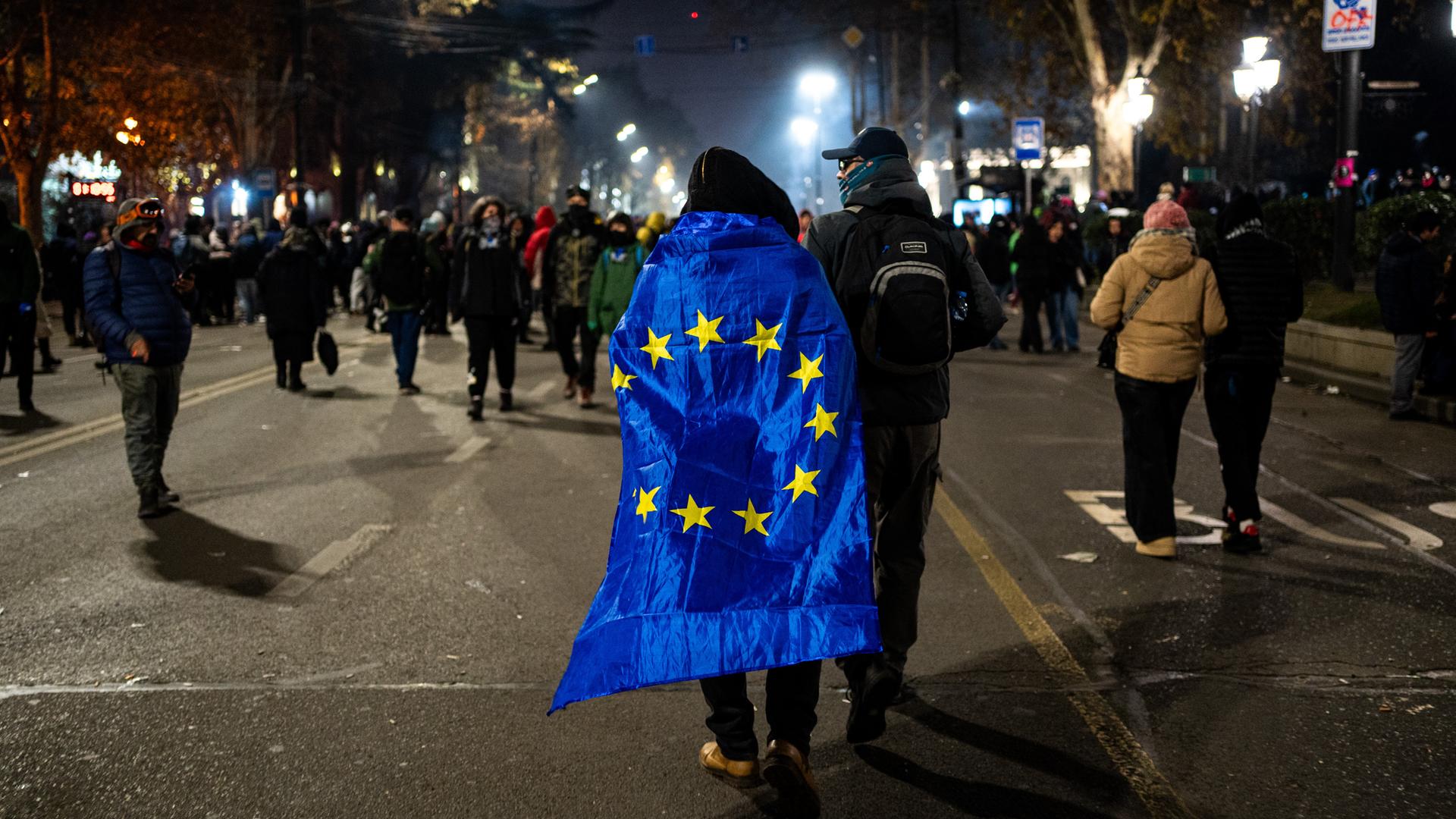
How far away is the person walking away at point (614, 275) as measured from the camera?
13.1 m

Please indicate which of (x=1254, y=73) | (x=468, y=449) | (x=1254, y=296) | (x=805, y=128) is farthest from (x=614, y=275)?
(x=805, y=128)

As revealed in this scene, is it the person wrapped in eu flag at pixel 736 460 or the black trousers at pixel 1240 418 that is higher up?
the person wrapped in eu flag at pixel 736 460

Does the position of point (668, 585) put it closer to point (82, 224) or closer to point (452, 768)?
point (452, 768)

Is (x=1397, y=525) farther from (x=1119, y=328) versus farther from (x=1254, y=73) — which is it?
(x=1254, y=73)

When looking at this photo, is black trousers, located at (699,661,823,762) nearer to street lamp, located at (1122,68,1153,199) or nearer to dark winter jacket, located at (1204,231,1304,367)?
dark winter jacket, located at (1204,231,1304,367)

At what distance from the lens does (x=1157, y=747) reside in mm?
4738

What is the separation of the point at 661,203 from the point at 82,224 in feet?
491

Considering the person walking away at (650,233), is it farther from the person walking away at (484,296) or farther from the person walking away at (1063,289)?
the person walking away at (1063,289)

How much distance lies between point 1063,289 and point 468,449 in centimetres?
1142

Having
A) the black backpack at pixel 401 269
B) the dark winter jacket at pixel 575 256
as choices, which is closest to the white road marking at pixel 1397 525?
the dark winter jacket at pixel 575 256

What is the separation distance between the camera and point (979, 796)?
4.30 m

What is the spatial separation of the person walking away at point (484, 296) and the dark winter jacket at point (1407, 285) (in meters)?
7.38

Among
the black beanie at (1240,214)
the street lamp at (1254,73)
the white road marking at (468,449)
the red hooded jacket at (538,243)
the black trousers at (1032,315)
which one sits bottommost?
the black trousers at (1032,315)

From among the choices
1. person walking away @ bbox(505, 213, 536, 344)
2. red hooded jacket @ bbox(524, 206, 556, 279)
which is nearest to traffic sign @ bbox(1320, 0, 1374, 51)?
red hooded jacket @ bbox(524, 206, 556, 279)
